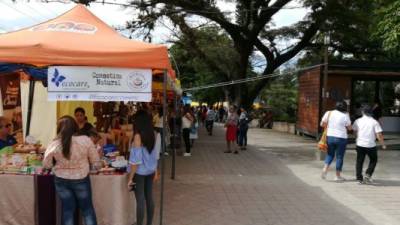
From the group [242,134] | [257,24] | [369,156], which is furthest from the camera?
[257,24]

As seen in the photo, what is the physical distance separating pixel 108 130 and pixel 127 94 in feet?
13.1

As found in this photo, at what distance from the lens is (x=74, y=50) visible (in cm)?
657

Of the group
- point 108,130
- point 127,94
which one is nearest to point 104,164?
point 127,94

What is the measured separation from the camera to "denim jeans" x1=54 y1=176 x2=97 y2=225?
5973mm

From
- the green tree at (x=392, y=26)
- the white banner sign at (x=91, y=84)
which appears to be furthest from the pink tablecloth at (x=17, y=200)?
the green tree at (x=392, y=26)

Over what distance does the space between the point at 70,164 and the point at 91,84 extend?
116 cm

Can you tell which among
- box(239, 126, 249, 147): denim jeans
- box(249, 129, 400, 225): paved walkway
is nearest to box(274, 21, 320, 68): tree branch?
box(239, 126, 249, 147): denim jeans

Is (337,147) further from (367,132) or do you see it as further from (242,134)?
(242,134)

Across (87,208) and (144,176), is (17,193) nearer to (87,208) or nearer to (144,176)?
(87,208)

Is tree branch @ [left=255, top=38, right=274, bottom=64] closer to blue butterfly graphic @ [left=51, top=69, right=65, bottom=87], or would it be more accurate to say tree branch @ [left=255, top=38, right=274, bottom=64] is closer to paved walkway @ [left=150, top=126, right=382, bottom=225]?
paved walkway @ [left=150, top=126, right=382, bottom=225]

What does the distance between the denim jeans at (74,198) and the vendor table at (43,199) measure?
1.50 ft

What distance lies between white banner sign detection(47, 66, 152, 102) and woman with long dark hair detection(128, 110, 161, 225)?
33 cm

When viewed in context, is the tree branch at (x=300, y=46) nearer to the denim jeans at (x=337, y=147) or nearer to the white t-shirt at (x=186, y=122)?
the white t-shirt at (x=186, y=122)

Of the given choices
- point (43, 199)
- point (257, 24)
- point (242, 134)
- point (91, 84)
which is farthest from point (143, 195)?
point (257, 24)
